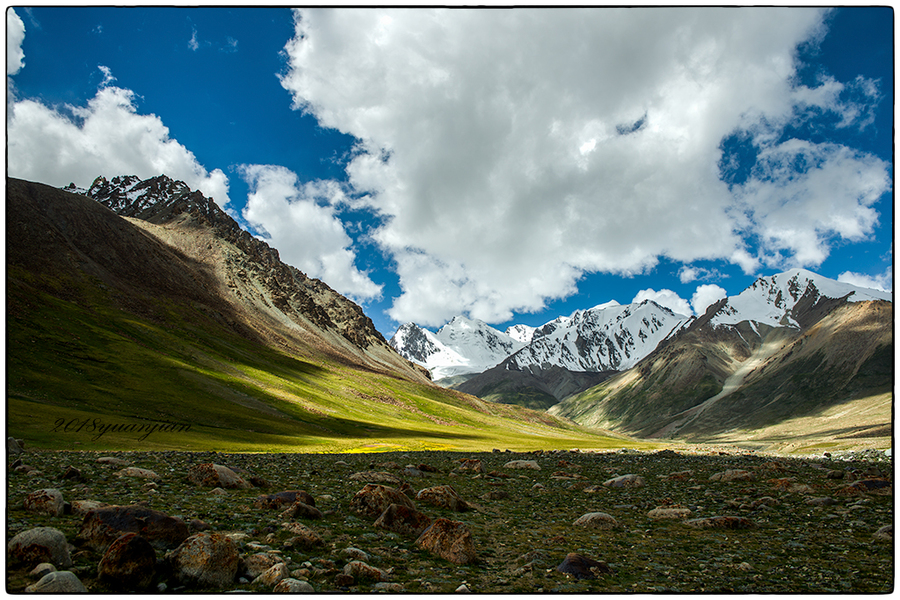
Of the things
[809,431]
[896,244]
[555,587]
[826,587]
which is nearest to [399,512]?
[555,587]

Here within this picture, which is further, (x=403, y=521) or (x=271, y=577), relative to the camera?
(x=403, y=521)

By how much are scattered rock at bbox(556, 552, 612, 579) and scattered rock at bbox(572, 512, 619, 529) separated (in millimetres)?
4925

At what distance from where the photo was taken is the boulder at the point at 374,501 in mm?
13859

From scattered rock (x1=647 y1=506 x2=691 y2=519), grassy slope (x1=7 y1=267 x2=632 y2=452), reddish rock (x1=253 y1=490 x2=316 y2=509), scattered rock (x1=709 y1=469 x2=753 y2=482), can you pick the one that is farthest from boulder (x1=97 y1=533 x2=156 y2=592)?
scattered rock (x1=709 y1=469 x2=753 y2=482)

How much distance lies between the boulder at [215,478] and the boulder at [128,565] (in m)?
10.2

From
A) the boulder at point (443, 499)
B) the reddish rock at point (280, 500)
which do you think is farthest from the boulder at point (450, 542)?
the boulder at point (443, 499)

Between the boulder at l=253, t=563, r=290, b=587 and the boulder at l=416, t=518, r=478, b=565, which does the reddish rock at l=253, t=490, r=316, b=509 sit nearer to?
the boulder at l=416, t=518, r=478, b=565

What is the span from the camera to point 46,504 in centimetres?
1049

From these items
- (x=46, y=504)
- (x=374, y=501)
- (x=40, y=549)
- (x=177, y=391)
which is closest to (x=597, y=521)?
(x=374, y=501)

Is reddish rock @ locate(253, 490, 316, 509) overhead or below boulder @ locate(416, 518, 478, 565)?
below

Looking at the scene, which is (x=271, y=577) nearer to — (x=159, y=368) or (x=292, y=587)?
(x=292, y=587)

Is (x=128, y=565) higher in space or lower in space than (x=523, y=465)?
higher

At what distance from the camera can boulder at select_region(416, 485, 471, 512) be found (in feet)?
55.2

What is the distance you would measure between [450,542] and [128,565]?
635cm
